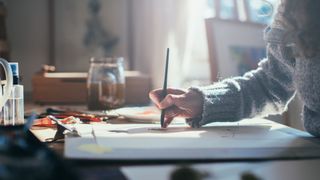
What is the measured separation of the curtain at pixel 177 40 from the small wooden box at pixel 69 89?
0.15 metres

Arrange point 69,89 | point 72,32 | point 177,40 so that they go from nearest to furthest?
1. point 69,89
2. point 177,40
3. point 72,32

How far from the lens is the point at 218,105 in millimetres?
1022

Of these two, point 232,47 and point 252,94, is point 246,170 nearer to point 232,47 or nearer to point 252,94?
point 252,94

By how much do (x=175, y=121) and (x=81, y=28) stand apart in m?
1.81

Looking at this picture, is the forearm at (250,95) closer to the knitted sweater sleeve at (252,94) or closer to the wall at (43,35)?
the knitted sweater sleeve at (252,94)

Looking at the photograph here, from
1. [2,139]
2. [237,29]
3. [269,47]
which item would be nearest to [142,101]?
[237,29]

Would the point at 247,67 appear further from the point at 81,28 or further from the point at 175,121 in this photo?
the point at 81,28

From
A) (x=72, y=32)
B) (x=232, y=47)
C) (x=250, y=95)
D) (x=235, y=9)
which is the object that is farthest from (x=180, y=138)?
(x=72, y=32)

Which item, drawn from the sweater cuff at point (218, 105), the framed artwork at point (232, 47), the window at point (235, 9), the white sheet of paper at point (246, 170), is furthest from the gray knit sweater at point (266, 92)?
the window at point (235, 9)

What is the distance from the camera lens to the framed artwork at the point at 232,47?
1794mm

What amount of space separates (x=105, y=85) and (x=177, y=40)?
2.11 feet

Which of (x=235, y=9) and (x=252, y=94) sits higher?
(x=235, y=9)

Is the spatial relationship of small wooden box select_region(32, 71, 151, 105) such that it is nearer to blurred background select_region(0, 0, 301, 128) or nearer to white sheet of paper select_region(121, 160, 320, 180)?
blurred background select_region(0, 0, 301, 128)

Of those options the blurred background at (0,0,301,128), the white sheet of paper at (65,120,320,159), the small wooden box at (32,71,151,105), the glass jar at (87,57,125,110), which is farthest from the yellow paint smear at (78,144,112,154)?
the blurred background at (0,0,301,128)
